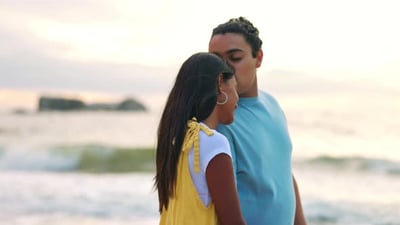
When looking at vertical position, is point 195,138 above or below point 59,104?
above

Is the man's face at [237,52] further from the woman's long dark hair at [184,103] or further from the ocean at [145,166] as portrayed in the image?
the ocean at [145,166]

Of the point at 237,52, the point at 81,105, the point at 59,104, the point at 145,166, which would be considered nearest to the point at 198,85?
the point at 237,52

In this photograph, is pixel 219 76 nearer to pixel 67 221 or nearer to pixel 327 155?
pixel 67 221

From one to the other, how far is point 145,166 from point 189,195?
56.5 feet

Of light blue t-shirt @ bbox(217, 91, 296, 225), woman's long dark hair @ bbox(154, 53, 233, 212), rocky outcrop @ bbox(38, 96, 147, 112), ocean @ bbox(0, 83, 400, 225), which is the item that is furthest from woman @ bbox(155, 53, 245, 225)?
rocky outcrop @ bbox(38, 96, 147, 112)

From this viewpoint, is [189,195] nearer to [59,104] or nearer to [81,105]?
[81,105]

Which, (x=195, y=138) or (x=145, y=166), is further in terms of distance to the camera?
(x=145, y=166)

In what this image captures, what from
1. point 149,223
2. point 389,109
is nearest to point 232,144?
point 149,223

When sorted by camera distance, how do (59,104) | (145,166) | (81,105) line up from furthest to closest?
(59,104)
(81,105)
(145,166)

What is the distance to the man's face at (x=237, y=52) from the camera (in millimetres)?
2518

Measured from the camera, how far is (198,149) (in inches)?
88.4

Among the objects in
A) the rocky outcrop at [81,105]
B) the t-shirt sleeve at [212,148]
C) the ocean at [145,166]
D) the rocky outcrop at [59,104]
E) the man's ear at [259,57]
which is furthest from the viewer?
the rocky outcrop at [59,104]

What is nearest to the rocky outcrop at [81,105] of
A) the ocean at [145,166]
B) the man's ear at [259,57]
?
the ocean at [145,166]

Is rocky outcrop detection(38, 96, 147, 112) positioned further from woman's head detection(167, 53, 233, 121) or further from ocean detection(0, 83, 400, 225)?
woman's head detection(167, 53, 233, 121)
